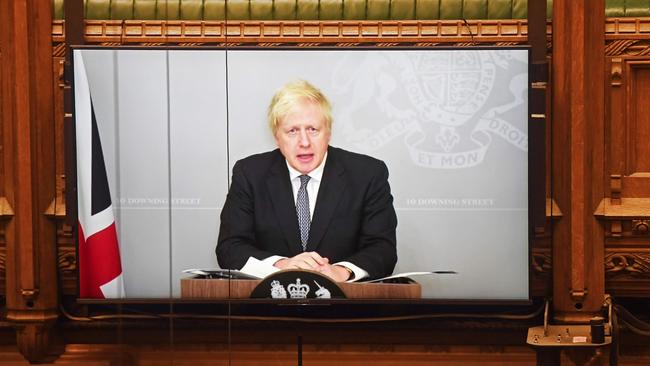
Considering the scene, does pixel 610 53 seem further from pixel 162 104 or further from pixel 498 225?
pixel 162 104

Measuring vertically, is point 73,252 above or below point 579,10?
below

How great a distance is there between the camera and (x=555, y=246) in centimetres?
591

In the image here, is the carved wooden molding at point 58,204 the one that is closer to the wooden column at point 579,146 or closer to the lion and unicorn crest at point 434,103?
the lion and unicorn crest at point 434,103

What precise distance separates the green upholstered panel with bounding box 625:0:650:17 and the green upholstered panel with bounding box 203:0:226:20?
2.02 m

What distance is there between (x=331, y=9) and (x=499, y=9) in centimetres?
84

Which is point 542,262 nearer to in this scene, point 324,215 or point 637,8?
point 324,215

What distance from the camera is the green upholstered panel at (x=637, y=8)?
19.3ft

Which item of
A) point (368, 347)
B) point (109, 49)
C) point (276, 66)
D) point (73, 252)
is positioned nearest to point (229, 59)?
point (276, 66)

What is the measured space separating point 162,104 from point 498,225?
1768 millimetres

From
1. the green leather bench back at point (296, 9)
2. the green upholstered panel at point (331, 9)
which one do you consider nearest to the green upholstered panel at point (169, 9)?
the green leather bench back at point (296, 9)

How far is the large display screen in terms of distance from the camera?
584 cm

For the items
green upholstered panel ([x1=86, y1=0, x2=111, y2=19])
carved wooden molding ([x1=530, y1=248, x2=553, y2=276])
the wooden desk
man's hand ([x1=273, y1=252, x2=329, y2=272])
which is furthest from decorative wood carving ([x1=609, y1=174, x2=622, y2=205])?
green upholstered panel ([x1=86, y1=0, x2=111, y2=19])

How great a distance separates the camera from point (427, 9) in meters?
5.95

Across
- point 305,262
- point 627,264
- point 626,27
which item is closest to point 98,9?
point 305,262
